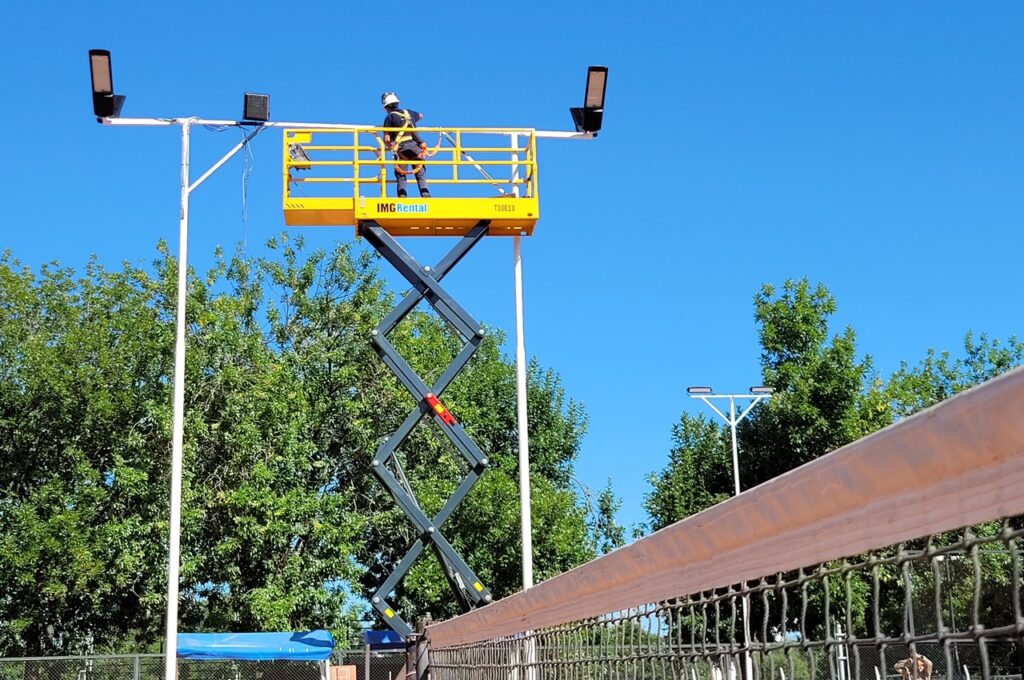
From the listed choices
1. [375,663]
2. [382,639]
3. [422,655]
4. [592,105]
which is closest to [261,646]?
[375,663]

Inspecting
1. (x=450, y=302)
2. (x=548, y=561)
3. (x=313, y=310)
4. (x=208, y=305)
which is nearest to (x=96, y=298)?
(x=208, y=305)

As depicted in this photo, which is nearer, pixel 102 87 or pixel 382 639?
pixel 102 87

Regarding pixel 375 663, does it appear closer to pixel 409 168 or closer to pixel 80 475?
pixel 80 475

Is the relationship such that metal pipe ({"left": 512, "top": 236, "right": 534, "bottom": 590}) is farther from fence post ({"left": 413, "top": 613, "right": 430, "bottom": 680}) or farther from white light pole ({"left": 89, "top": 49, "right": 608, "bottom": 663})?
fence post ({"left": 413, "top": 613, "right": 430, "bottom": 680})

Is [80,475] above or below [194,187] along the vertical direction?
below

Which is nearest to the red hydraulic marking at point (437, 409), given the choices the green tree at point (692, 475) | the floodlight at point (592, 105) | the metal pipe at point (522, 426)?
the metal pipe at point (522, 426)

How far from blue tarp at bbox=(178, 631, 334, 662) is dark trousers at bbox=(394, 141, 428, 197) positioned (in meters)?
12.2

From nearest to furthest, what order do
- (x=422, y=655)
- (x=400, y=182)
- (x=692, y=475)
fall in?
(x=422, y=655) → (x=400, y=182) → (x=692, y=475)

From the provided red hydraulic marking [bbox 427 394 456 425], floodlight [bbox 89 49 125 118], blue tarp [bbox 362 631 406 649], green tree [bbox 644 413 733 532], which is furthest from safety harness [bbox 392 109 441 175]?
green tree [bbox 644 413 733 532]

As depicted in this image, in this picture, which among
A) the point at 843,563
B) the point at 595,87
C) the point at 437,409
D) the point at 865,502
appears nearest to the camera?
the point at 865,502

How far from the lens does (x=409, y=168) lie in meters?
17.0

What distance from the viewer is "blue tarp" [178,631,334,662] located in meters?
26.0

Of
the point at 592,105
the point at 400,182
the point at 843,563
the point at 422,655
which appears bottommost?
the point at 422,655

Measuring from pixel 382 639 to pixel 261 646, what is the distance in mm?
5034
